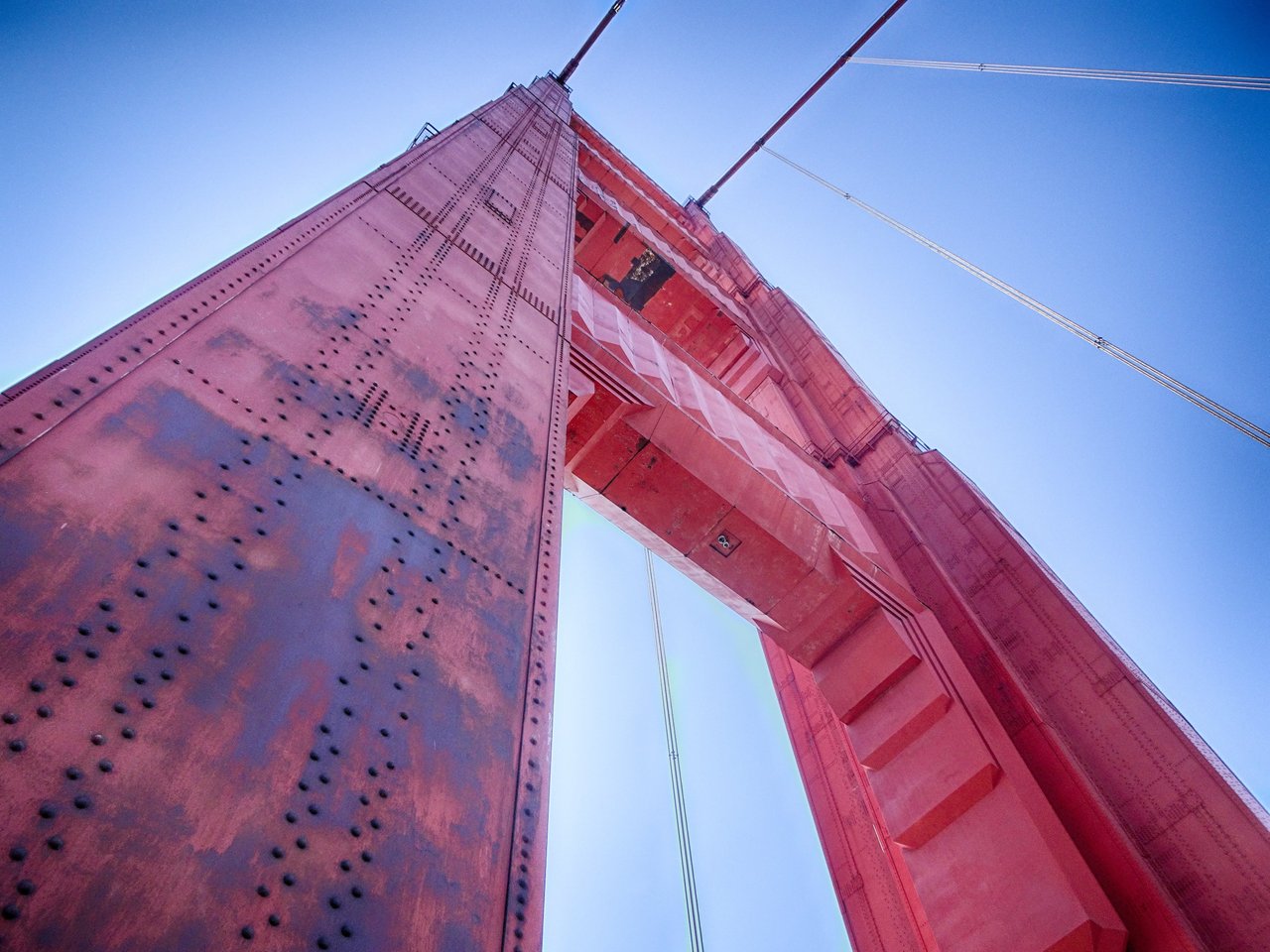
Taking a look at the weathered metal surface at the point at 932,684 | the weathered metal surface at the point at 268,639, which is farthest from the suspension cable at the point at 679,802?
the weathered metal surface at the point at 268,639

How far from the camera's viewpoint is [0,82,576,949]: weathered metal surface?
1.46 metres

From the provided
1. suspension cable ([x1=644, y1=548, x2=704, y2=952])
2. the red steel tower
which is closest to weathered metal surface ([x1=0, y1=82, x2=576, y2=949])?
the red steel tower

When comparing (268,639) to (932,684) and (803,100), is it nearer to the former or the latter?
(932,684)

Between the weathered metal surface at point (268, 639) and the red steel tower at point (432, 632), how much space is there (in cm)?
1

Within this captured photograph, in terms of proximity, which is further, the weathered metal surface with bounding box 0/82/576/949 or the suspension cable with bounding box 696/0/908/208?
the suspension cable with bounding box 696/0/908/208

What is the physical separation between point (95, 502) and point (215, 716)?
80 centimetres

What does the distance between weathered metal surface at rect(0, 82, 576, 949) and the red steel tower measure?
0.01 meters

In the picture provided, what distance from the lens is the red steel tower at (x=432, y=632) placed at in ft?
5.20

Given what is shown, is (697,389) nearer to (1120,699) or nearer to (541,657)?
(1120,699)

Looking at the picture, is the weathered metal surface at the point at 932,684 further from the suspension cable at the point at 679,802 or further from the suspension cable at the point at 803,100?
the suspension cable at the point at 803,100

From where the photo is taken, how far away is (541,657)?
2.86 metres

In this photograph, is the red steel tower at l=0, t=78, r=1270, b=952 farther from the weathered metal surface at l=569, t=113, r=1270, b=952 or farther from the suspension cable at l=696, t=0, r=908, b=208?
the suspension cable at l=696, t=0, r=908, b=208

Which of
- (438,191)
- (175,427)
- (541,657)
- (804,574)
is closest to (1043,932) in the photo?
(804,574)

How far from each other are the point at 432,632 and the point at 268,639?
1.96 feet
